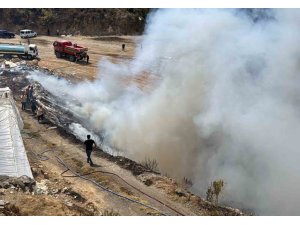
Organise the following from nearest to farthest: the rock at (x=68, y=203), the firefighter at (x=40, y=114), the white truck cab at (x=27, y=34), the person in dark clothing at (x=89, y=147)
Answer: the rock at (x=68, y=203), the person in dark clothing at (x=89, y=147), the firefighter at (x=40, y=114), the white truck cab at (x=27, y=34)

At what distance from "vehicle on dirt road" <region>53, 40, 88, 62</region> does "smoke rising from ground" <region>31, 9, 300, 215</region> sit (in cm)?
1667

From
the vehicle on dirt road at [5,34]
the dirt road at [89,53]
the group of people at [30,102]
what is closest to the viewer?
the group of people at [30,102]

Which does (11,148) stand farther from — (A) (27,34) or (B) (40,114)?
(A) (27,34)

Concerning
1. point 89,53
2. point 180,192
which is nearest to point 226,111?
point 180,192

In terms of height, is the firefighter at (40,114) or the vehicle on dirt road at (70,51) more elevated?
the vehicle on dirt road at (70,51)

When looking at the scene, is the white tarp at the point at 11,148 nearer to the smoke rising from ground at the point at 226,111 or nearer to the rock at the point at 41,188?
the rock at the point at 41,188

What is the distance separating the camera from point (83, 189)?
13.9 metres

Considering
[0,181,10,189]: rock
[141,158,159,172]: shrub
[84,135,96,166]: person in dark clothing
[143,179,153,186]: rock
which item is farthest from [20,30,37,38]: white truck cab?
[143,179,153,186]: rock

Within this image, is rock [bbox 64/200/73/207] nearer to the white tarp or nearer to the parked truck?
the white tarp

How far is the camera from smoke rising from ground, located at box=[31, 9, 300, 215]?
16.8 m

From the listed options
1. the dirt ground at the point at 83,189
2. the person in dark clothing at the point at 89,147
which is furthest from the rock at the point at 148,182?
the person in dark clothing at the point at 89,147

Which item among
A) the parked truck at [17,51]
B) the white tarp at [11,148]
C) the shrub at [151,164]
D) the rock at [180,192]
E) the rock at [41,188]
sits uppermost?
the parked truck at [17,51]

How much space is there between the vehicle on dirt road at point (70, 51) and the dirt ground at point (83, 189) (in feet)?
58.8

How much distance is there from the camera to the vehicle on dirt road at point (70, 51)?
122 ft
